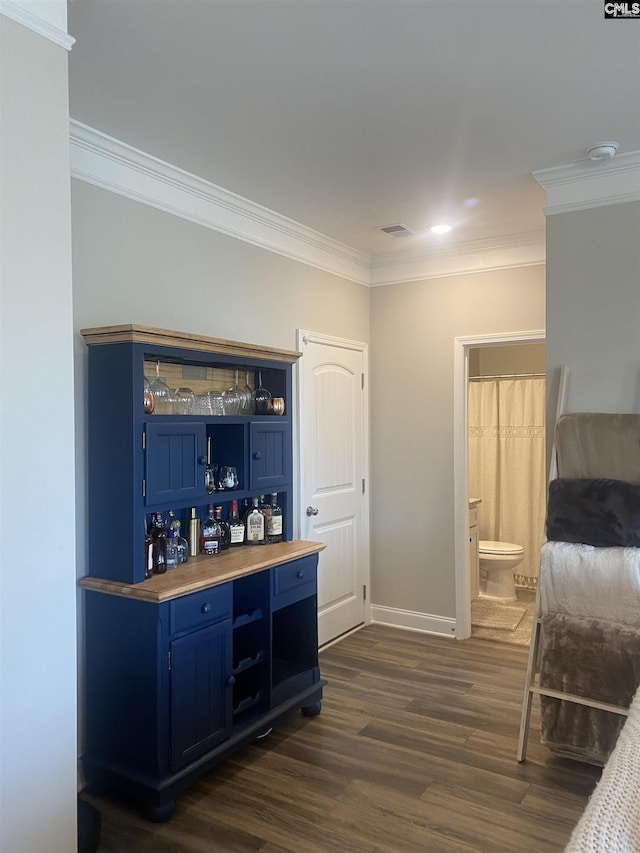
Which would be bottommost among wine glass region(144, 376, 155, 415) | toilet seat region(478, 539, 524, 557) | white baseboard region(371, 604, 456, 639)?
white baseboard region(371, 604, 456, 639)

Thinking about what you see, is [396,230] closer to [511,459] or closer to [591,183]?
[591,183]

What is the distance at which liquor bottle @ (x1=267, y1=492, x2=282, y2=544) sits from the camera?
339 cm

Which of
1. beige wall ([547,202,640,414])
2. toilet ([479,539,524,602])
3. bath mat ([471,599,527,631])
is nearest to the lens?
beige wall ([547,202,640,414])

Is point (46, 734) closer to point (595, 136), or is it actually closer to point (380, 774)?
point (380, 774)

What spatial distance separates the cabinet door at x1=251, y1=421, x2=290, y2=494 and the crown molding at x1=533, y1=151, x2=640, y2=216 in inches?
68.6

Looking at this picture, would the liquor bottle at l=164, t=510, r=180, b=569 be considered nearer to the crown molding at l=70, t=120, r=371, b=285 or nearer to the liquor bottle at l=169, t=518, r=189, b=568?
the liquor bottle at l=169, t=518, r=189, b=568

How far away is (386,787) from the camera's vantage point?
270 cm

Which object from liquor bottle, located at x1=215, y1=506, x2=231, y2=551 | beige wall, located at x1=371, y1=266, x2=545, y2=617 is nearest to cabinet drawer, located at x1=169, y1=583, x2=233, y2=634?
liquor bottle, located at x1=215, y1=506, x2=231, y2=551

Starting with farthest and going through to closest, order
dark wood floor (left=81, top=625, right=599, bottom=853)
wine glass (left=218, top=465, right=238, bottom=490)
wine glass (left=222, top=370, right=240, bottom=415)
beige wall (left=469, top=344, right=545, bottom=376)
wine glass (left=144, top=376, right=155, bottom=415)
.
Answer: beige wall (left=469, top=344, right=545, bottom=376) → wine glass (left=222, top=370, right=240, bottom=415) → wine glass (left=218, top=465, right=238, bottom=490) → wine glass (left=144, top=376, right=155, bottom=415) → dark wood floor (left=81, top=625, right=599, bottom=853)

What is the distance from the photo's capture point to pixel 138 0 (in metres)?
1.90

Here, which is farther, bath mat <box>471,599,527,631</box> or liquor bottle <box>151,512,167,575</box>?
bath mat <box>471,599,527,631</box>

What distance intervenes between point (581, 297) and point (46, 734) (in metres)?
2.84

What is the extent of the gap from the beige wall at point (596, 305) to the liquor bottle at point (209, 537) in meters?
1.77

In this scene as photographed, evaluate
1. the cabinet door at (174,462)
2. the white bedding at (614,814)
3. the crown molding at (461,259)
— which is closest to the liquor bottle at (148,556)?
the cabinet door at (174,462)
